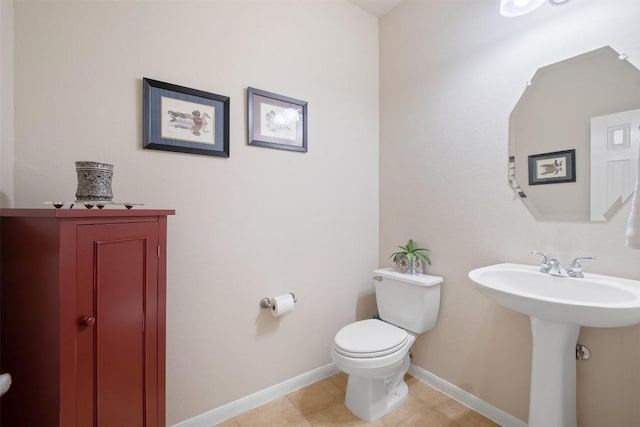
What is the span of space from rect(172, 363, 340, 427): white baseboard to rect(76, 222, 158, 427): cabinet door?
2.04ft

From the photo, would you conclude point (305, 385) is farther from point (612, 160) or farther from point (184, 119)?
point (612, 160)

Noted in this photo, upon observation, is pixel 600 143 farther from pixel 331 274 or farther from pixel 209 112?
pixel 209 112

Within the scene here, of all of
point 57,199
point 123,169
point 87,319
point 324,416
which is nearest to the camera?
point 87,319

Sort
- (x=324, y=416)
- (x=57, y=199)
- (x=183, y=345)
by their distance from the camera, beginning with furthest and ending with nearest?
(x=324, y=416), (x=183, y=345), (x=57, y=199)

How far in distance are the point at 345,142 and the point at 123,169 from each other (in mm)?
1417

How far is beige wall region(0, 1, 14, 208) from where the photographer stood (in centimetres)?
103

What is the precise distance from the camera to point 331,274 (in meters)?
2.04

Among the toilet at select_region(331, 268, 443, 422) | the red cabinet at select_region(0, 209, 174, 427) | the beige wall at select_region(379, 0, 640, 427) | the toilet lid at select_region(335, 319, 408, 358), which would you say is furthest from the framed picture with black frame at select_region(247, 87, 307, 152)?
the toilet lid at select_region(335, 319, 408, 358)

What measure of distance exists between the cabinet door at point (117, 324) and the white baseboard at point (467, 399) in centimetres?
168

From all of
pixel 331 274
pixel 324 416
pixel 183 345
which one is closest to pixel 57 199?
pixel 183 345

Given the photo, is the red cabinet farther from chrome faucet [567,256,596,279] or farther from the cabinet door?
chrome faucet [567,256,596,279]

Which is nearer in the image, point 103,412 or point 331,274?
A: point 103,412

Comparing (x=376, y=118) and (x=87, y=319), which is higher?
(x=376, y=118)

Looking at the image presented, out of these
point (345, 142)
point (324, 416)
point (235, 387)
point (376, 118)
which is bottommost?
point (324, 416)
